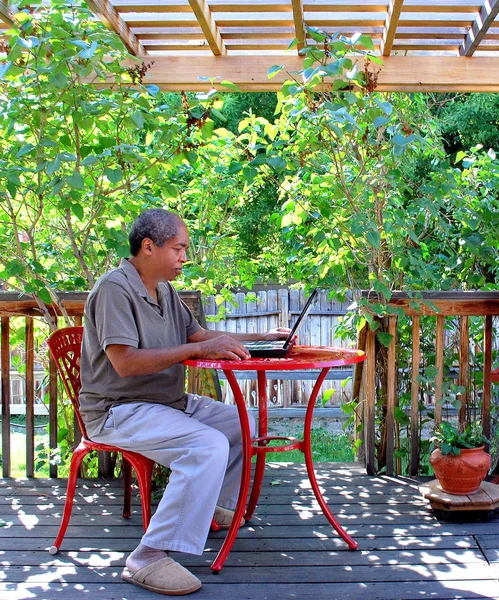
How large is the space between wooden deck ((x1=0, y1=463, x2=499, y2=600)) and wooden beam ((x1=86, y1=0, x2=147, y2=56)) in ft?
7.94

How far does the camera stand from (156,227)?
109 inches

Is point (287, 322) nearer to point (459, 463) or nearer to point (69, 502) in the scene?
point (459, 463)

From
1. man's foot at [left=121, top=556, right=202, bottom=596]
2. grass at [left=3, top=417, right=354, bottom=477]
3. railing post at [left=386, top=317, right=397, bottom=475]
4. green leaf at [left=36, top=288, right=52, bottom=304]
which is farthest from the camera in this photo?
grass at [left=3, top=417, right=354, bottom=477]

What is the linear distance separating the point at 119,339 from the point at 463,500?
5.30 feet

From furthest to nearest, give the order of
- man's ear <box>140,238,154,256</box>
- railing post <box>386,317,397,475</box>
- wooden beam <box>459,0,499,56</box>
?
1. railing post <box>386,317,397,475</box>
2. wooden beam <box>459,0,499,56</box>
3. man's ear <box>140,238,154,256</box>

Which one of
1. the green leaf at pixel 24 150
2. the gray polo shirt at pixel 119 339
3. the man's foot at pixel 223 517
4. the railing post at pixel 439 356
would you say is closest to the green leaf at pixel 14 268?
the green leaf at pixel 24 150

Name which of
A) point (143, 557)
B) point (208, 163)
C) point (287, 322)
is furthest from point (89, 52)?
point (287, 322)

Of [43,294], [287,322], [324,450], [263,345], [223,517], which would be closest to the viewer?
[263,345]

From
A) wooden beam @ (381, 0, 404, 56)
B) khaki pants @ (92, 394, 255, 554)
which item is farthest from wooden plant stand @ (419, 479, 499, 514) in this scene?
wooden beam @ (381, 0, 404, 56)

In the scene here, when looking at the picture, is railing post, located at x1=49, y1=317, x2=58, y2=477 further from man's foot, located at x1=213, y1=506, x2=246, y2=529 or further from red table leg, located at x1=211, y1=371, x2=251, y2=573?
red table leg, located at x1=211, y1=371, x2=251, y2=573

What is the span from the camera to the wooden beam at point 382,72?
4141 mm

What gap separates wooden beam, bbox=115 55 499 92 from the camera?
163 inches

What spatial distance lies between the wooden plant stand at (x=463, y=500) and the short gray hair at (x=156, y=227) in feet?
5.24

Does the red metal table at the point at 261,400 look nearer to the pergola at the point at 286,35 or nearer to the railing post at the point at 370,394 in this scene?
the railing post at the point at 370,394
